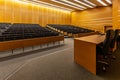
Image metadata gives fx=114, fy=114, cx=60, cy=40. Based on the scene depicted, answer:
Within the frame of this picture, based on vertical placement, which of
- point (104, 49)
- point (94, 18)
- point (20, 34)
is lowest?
point (104, 49)

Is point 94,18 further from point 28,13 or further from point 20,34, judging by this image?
point 20,34

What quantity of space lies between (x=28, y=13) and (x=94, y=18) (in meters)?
7.27

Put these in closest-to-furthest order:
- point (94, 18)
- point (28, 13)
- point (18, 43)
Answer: point (18, 43) → point (28, 13) → point (94, 18)

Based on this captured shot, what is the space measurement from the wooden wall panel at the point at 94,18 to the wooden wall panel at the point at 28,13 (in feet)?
6.40

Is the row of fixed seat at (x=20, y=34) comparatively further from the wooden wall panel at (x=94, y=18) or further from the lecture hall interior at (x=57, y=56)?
the wooden wall panel at (x=94, y=18)

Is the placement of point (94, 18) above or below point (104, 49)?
above

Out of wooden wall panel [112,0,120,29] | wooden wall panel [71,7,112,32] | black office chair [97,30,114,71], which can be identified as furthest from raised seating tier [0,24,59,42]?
wooden wall panel [71,7,112,32]

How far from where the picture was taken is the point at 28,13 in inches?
419

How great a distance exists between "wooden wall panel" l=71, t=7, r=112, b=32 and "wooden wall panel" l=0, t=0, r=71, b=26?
1951 millimetres

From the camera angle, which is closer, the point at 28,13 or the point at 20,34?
the point at 20,34

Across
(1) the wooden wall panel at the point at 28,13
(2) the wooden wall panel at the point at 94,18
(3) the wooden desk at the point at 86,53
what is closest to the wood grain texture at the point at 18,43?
(3) the wooden desk at the point at 86,53

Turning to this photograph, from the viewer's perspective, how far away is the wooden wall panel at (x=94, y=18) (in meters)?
11.9

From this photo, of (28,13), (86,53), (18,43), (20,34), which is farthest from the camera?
(28,13)

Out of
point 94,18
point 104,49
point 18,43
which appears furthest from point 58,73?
point 94,18
